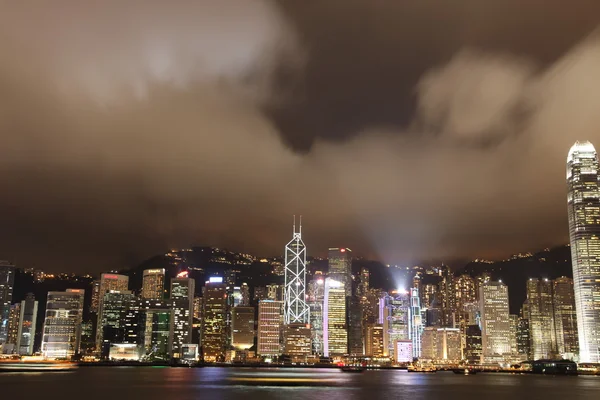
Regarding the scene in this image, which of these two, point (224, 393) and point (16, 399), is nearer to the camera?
point (16, 399)

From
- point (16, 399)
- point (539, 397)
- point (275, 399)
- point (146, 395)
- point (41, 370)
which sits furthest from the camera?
point (41, 370)

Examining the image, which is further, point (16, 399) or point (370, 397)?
point (370, 397)

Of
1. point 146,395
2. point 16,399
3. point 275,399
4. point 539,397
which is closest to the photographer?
point 16,399

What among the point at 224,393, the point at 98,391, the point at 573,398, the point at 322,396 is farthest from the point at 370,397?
the point at 98,391

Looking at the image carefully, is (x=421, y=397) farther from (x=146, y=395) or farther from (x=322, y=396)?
(x=146, y=395)

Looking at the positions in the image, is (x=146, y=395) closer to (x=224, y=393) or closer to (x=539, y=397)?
(x=224, y=393)

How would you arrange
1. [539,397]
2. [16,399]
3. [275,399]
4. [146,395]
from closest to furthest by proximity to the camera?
[16,399] → [275,399] → [146,395] → [539,397]

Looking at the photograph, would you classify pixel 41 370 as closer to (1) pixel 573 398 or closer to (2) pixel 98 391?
(2) pixel 98 391

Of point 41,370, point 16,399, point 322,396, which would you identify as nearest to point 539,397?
point 322,396

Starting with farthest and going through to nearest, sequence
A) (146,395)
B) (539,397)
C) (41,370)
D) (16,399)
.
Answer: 1. (41,370)
2. (539,397)
3. (146,395)
4. (16,399)
